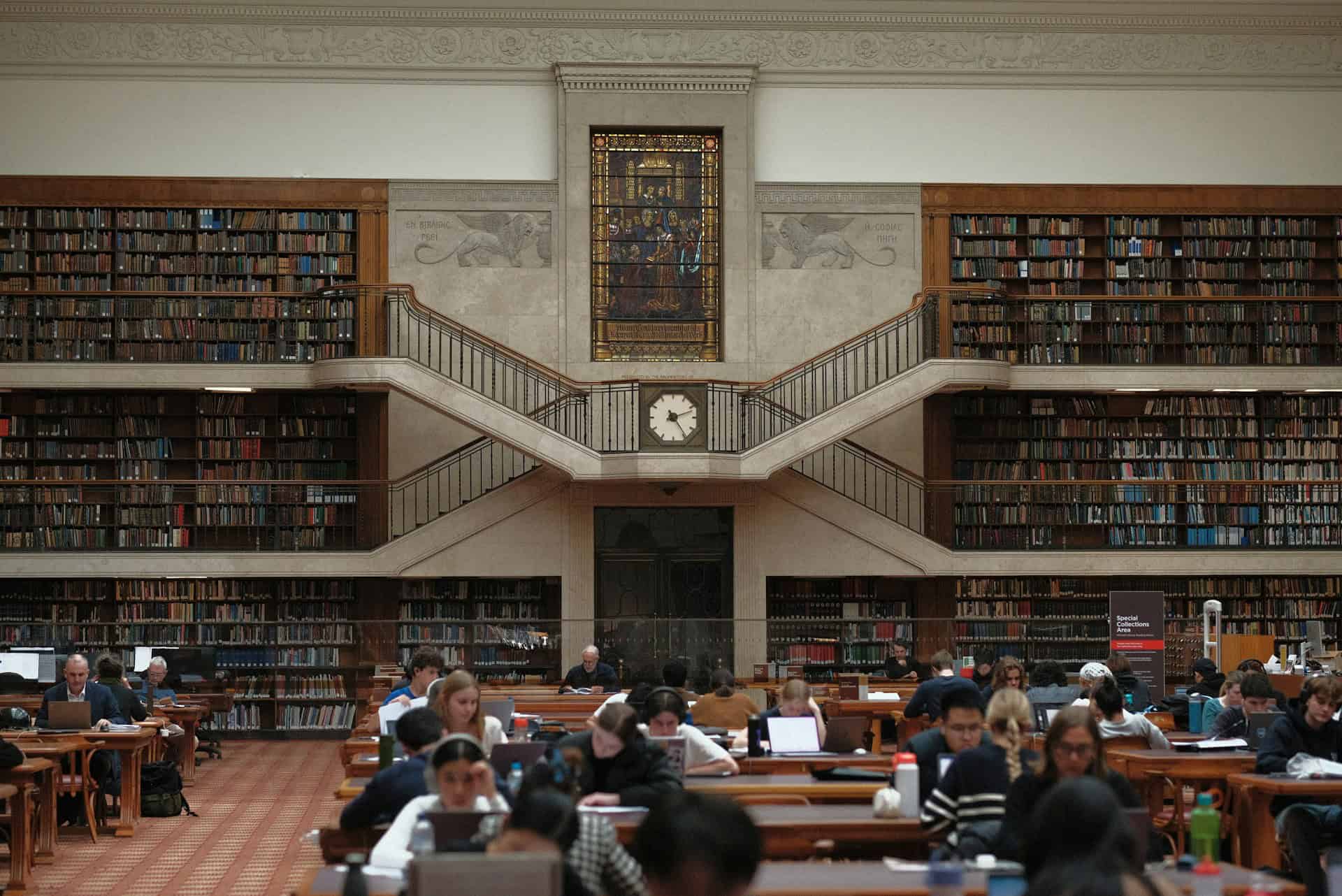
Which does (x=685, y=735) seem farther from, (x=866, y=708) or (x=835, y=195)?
(x=835, y=195)

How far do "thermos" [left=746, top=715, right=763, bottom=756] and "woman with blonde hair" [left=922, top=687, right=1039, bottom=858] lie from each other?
2.51m

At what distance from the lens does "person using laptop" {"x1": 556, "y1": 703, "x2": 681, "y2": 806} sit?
20.3ft

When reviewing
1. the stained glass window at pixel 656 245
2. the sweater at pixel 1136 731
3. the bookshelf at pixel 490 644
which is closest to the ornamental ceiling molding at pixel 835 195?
the stained glass window at pixel 656 245

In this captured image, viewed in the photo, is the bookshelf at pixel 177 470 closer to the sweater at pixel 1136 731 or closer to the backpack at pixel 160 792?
the backpack at pixel 160 792

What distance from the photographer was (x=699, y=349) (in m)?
18.0

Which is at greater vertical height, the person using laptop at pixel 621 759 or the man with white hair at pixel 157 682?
the person using laptop at pixel 621 759

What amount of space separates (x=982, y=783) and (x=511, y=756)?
169cm

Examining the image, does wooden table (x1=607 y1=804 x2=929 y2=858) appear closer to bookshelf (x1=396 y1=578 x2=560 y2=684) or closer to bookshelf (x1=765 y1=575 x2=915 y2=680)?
bookshelf (x1=396 y1=578 x2=560 y2=684)

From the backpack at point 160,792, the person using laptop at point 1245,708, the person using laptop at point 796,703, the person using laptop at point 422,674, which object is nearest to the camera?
the person using laptop at point 1245,708

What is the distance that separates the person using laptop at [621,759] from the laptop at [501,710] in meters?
2.10

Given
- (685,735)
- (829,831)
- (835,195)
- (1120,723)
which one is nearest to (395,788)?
(829,831)

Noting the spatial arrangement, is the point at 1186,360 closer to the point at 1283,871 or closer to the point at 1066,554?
the point at 1066,554

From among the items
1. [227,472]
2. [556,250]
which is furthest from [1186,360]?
[227,472]

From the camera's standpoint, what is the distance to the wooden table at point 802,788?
22.2ft
